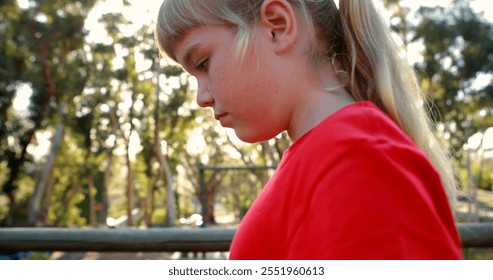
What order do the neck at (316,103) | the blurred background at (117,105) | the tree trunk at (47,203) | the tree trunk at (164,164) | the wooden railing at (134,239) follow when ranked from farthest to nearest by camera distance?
the tree trunk at (47,203)
the tree trunk at (164,164)
the blurred background at (117,105)
the wooden railing at (134,239)
the neck at (316,103)

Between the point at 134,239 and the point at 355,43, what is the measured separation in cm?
127

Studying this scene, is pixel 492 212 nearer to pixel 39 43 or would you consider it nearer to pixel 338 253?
pixel 39 43

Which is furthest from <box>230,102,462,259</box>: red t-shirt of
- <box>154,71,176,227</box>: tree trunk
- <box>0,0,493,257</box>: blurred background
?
<box>154,71,176,227</box>: tree trunk

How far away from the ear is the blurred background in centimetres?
952

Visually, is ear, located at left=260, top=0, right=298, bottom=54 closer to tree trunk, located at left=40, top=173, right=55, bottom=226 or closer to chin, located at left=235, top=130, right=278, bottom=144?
chin, located at left=235, top=130, right=278, bottom=144

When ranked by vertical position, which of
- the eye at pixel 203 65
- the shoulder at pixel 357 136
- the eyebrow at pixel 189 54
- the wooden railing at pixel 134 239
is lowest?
the wooden railing at pixel 134 239

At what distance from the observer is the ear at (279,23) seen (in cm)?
55

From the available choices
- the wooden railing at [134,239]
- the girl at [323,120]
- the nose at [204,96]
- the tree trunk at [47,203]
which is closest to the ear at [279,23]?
the girl at [323,120]

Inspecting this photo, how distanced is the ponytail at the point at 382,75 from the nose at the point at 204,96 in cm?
16

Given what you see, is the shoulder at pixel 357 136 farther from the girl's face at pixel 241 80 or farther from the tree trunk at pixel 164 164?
the tree trunk at pixel 164 164

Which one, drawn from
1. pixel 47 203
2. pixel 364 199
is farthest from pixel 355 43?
pixel 47 203

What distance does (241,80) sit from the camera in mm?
569

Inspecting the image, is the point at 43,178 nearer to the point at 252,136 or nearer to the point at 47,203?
the point at 47,203
